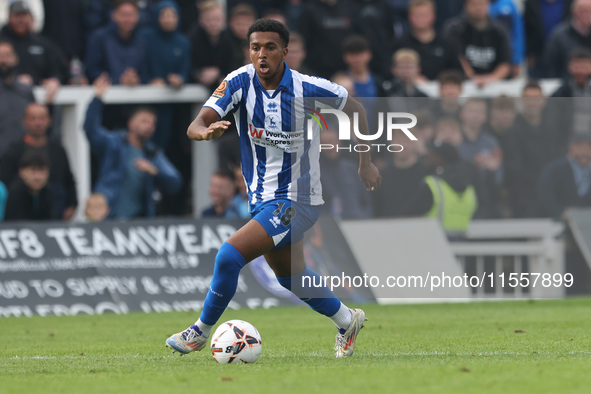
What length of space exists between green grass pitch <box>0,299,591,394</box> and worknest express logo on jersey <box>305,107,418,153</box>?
174 cm

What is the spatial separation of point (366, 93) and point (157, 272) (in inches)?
159

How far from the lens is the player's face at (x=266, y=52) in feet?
27.1

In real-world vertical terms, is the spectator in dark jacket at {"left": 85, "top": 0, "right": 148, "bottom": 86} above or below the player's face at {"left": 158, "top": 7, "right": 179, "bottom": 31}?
below

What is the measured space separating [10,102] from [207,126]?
749cm

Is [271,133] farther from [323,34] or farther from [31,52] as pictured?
[323,34]

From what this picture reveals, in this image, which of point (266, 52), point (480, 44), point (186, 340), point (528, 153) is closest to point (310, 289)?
point (186, 340)

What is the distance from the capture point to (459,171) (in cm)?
1333

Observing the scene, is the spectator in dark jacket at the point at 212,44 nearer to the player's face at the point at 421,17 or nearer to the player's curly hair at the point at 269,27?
the player's face at the point at 421,17

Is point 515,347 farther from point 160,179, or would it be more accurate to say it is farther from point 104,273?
point 160,179

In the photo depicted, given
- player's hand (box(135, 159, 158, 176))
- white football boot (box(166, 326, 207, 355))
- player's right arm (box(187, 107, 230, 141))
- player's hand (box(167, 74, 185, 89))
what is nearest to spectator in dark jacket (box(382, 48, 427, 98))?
player's hand (box(167, 74, 185, 89))

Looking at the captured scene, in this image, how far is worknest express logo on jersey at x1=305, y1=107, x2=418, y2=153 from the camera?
873 cm

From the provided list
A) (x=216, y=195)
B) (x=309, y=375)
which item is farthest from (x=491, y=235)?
(x=309, y=375)

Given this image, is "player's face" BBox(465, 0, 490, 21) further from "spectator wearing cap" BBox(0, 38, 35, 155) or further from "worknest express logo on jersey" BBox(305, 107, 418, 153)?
"spectator wearing cap" BBox(0, 38, 35, 155)

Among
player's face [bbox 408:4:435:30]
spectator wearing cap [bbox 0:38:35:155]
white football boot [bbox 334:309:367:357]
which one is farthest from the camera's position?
player's face [bbox 408:4:435:30]
